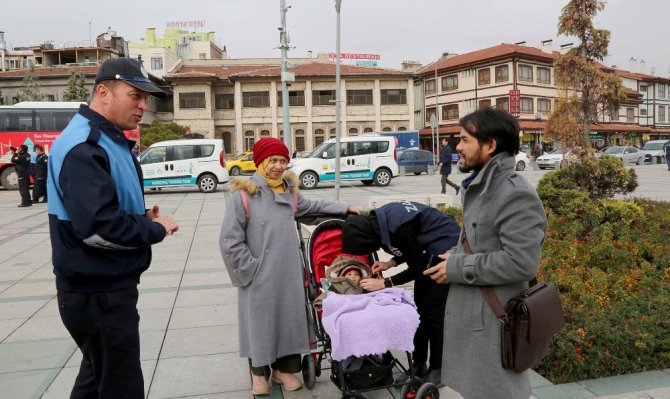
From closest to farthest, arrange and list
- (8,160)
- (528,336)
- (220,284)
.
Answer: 1. (528,336)
2. (220,284)
3. (8,160)

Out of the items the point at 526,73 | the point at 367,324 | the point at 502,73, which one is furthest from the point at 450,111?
the point at 367,324

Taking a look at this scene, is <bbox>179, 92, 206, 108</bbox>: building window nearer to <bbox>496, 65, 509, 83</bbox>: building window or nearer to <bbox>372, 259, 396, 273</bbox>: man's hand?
<bbox>496, 65, 509, 83</bbox>: building window

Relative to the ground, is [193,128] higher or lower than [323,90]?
lower

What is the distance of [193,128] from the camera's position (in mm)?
47969

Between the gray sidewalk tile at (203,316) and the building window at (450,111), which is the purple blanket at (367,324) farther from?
the building window at (450,111)

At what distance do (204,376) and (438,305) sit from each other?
1.78 meters

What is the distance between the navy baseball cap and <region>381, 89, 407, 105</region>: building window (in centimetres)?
4784

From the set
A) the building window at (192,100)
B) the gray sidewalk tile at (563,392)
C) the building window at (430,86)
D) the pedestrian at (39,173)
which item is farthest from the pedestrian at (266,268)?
the building window at (430,86)

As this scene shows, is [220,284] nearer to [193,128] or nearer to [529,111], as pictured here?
[193,128]

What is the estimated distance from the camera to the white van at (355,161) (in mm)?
21469

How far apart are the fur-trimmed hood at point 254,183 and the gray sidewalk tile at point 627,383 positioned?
7.77 feet

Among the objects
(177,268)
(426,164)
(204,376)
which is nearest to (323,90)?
(426,164)

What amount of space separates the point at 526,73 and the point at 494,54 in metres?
3.27

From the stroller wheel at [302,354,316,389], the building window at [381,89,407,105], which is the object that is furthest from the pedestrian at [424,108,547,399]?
the building window at [381,89,407,105]
